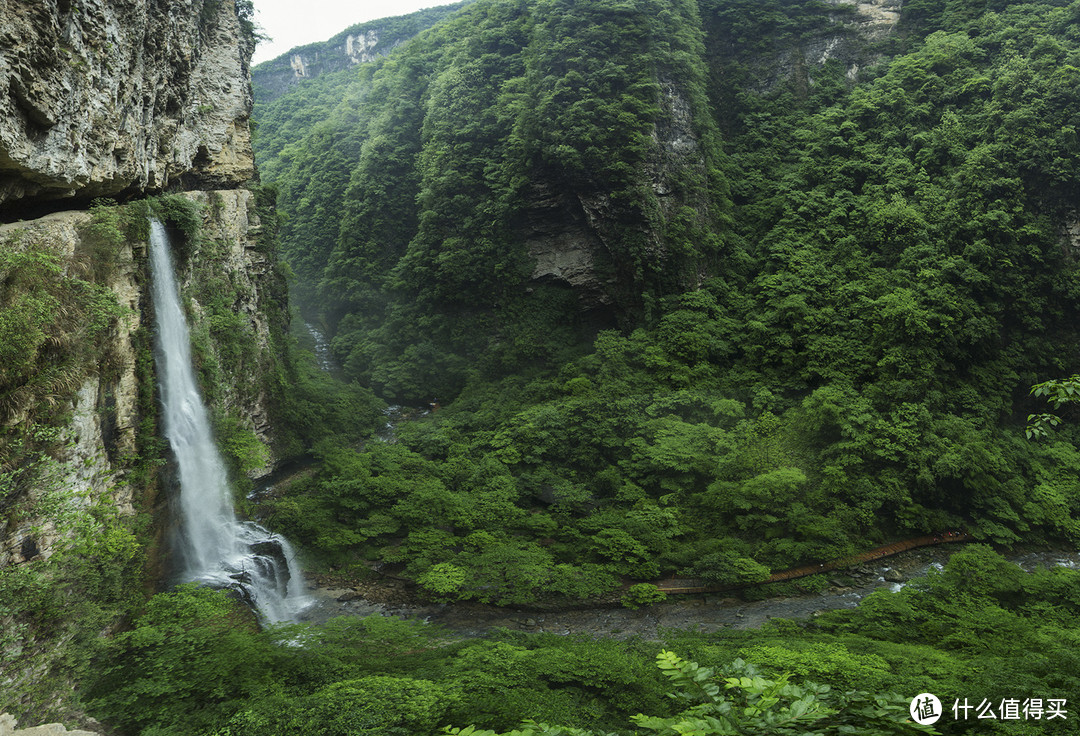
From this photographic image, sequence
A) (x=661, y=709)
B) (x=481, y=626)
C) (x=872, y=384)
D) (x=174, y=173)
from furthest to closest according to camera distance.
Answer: (x=872, y=384), (x=174, y=173), (x=481, y=626), (x=661, y=709)

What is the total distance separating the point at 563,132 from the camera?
2261 cm

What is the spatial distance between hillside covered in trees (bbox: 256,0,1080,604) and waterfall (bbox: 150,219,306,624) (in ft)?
3.32

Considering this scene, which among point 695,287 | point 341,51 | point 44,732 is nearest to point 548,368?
point 695,287

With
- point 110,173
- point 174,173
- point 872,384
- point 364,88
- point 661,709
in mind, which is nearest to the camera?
point 661,709

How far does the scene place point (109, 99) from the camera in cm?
956

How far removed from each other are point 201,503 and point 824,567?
1440 centimetres

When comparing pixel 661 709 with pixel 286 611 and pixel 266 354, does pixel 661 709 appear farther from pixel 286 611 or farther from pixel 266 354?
pixel 266 354

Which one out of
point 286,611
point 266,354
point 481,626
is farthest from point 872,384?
point 266,354

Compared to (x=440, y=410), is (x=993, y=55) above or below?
above

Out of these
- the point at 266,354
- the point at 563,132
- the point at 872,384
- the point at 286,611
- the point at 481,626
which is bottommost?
the point at 481,626

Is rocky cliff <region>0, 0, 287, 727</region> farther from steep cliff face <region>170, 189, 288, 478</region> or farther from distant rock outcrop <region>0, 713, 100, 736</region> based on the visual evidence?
distant rock outcrop <region>0, 713, 100, 736</region>

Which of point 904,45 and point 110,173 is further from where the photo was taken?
point 904,45

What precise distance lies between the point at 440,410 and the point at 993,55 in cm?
2433

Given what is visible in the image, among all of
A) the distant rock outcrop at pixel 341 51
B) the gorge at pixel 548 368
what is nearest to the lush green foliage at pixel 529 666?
the gorge at pixel 548 368
